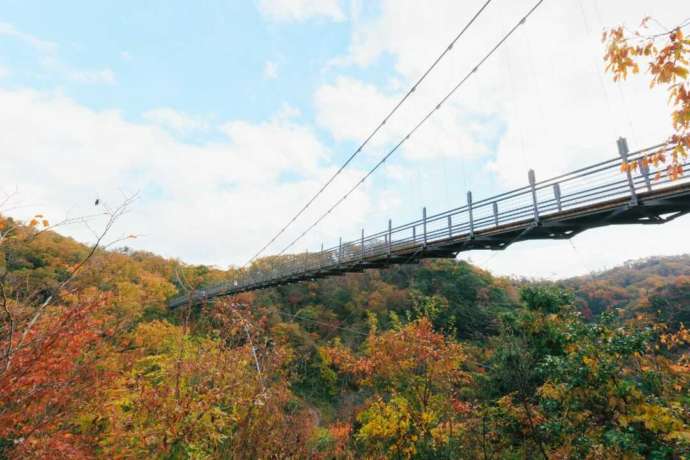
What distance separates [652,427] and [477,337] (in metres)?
26.1

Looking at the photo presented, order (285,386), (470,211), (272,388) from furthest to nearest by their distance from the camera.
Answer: (470,211) → (285,386) → (272,388)

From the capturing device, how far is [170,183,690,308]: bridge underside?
514 cm

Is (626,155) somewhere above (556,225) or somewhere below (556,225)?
above

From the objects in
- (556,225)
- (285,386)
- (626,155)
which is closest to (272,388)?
(285,386)

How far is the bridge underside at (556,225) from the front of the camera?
5145 mm

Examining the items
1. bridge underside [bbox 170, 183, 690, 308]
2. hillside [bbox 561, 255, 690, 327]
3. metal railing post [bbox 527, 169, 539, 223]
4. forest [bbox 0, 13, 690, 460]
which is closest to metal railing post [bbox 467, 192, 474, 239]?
bridge underside [bbox 170, 183, 690, 308]

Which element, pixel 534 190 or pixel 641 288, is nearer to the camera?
pixel 534 190

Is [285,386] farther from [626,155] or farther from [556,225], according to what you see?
[626,155]

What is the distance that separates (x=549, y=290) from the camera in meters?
14.6

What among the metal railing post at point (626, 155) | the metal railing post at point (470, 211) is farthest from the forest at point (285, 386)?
the metal railing post at point (470, 211)

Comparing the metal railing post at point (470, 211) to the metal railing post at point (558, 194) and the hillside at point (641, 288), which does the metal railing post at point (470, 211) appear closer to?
the metal railing post at point (558, 194)

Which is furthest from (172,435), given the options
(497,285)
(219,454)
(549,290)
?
(497,285)

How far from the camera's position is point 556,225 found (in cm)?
654

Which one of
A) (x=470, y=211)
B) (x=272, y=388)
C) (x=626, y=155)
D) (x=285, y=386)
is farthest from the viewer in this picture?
(x=470, y=211)
